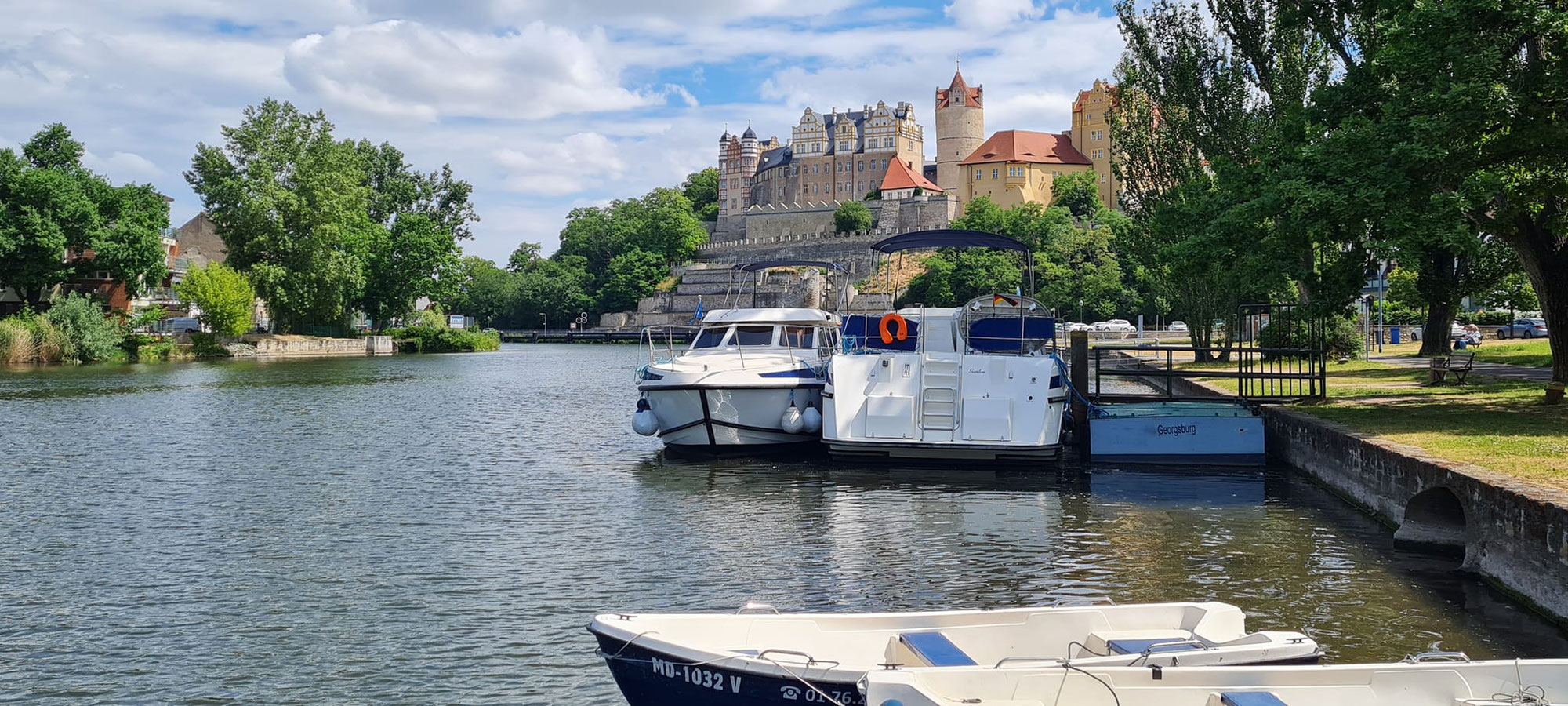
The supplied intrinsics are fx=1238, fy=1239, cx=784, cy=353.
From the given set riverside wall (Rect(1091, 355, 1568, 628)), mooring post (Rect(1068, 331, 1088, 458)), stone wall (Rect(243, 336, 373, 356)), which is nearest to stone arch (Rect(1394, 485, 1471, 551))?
riverside wall (Rect(1091, 355, 1568, 628))

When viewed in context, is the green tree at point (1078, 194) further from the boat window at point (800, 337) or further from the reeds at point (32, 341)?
the boat window at point (800, 337)

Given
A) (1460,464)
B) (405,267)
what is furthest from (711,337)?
(405,267)

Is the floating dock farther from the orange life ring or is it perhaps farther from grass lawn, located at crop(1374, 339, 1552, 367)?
grass lawn, located at crop(1374, 339, 1552, 367)

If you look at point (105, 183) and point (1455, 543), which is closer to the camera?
point (1455, 543)

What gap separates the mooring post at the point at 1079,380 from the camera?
26.2 m

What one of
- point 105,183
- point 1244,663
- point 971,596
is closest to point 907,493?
point 971,596

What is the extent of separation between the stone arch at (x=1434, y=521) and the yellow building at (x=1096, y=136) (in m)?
135

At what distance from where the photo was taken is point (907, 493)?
21.0 metres

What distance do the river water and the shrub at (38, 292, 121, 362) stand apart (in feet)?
124

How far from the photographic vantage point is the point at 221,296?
73250 mm

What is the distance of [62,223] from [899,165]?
10661 centimetres

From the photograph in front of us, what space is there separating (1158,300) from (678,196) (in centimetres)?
12837

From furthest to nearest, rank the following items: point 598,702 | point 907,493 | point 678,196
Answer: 1. point 678,196
2. point 907,493
3. point 598,702

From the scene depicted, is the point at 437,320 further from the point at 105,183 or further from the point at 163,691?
the point at 163,691
